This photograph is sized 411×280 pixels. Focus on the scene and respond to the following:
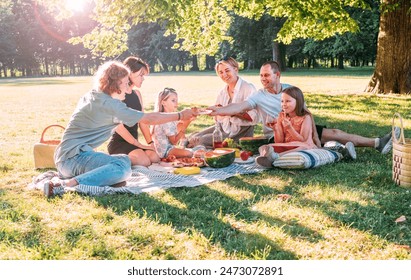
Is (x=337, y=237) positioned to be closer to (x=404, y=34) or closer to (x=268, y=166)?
(x=268, y=166)

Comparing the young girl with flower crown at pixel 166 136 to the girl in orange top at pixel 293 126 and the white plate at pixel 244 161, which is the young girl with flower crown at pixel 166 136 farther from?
the girl in orange top at pixel 293 126

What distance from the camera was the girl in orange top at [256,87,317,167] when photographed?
5914 mm

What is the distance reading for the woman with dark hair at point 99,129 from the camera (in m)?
4.78

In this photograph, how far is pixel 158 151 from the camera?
6.52m

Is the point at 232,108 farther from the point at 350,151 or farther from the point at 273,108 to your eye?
the point at 350,151

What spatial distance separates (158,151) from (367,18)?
3026cm

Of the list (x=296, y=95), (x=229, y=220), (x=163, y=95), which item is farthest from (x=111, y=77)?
(x=296, y=95)

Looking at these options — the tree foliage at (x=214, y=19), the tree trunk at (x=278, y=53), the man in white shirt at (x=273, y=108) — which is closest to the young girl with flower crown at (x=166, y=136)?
the man in white shirt at (x=273, y=108)

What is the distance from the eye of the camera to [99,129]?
16.5ft

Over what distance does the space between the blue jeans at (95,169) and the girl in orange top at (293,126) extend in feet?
6.01

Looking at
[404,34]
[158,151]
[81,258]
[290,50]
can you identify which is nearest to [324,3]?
[404,34]

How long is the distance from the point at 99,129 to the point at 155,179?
877 millimetres

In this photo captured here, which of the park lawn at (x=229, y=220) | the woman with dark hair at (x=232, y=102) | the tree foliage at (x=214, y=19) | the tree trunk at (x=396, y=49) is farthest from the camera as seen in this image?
the tree trunk at (x=396, y=49)

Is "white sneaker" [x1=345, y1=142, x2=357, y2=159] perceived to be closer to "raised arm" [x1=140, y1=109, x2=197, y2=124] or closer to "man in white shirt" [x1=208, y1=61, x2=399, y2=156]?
"man in white shirt" [x1=208, y1=61, x2=399, y2=156]
